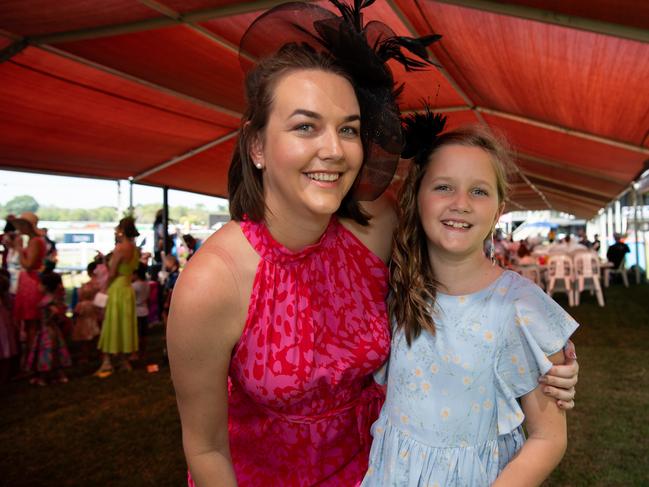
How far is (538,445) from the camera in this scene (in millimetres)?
1341

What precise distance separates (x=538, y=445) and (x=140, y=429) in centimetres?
386

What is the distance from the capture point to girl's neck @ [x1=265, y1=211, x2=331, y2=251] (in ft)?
5.04

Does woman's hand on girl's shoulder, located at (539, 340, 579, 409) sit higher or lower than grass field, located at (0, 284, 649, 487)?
higher

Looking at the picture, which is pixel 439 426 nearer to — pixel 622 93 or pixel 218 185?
A: pixel 622 93

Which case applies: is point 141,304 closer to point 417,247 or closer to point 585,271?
Result: point 417,247

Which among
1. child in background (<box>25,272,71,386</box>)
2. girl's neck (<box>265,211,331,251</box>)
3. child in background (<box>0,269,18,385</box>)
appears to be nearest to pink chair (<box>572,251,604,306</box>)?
child in background (<box>25,272,71,386</box>)

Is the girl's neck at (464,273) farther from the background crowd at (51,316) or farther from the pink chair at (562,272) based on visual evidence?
the pink chair at (562,272)

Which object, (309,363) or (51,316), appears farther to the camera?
(51,316)

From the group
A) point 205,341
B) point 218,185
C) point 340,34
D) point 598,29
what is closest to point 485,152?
point 340,34

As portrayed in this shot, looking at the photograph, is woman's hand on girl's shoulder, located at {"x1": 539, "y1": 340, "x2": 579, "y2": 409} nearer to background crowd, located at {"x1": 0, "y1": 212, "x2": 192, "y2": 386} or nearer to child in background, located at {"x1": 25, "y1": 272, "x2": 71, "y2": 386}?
background crowd, located at {"x1": 0, "y1": 212, "x2": 192, "y2": 386}

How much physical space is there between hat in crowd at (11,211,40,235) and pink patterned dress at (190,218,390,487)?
607 cm

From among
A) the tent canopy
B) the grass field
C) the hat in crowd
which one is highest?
the tent canopy

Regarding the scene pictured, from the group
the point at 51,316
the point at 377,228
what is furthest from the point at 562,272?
the point at 377,228

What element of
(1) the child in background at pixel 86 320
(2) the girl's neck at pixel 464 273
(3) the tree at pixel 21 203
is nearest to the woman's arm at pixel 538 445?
(2) the girl's neck at pixel 464 273
